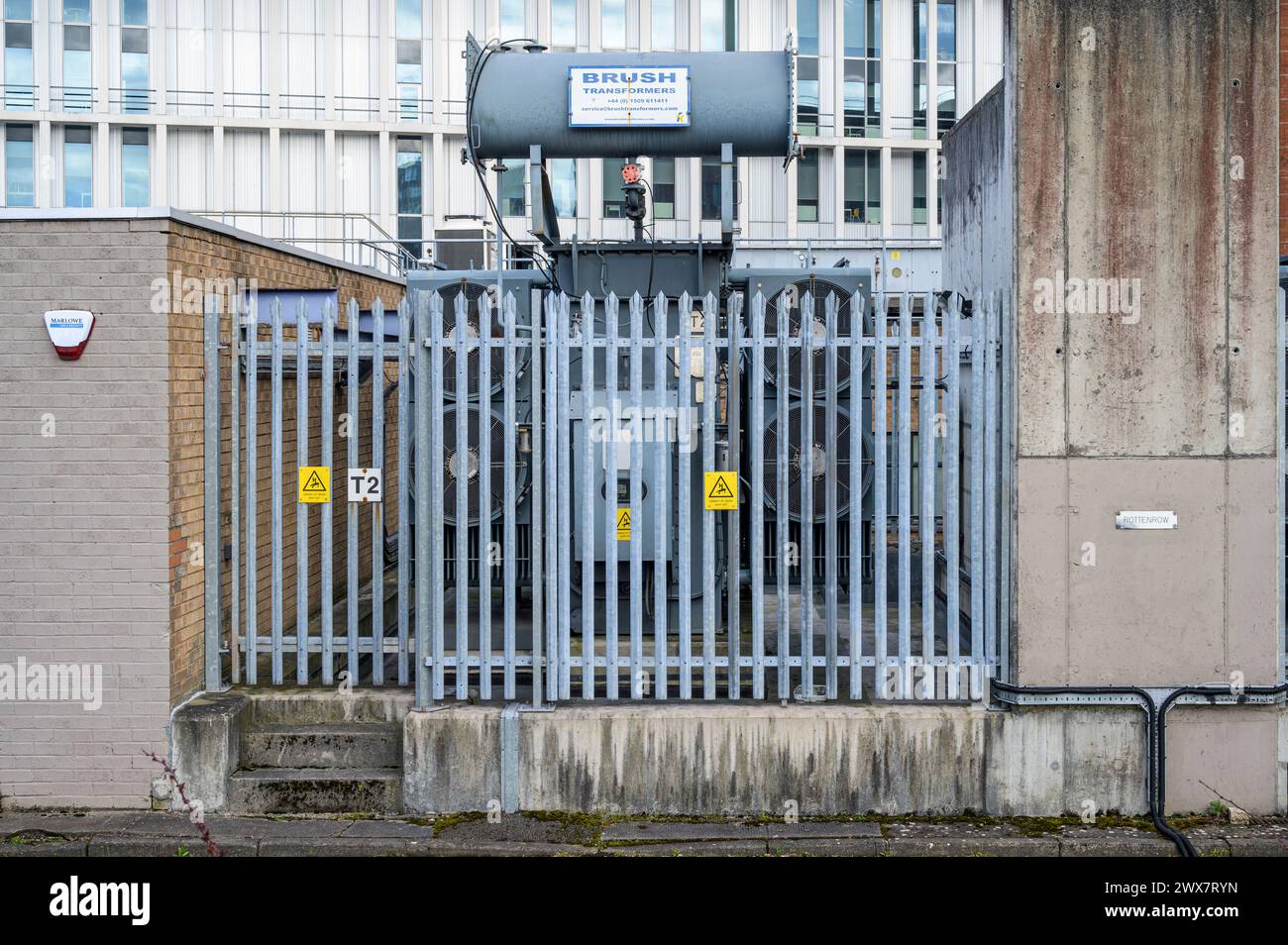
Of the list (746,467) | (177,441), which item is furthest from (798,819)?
(177,441)

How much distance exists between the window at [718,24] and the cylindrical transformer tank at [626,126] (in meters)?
23.0

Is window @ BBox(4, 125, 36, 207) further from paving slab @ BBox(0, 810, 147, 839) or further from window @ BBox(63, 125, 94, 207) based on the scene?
paving slab @ BBox(0, 810, 147, 839)

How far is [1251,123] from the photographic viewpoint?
6.49m

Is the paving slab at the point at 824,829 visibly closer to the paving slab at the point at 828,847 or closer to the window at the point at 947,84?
the paving slab at the point at 828,847

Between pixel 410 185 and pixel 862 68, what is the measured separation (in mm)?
11595

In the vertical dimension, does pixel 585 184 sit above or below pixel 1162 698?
above

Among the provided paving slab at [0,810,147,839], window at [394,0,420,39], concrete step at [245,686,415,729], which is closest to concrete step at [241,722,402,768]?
concrete step at [245,686,415,729]

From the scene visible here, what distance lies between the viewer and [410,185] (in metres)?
29.8

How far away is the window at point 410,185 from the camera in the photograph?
29.7m

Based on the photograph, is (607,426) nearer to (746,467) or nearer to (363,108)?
(746,467)

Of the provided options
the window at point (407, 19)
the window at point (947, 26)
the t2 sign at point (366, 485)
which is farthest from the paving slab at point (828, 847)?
the window at point (947, 26)

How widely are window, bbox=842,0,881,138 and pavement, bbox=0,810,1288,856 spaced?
85.7 ft
